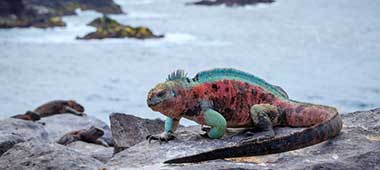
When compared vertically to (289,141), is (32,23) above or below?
below

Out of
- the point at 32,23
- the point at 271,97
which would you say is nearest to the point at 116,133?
the point at 271,97

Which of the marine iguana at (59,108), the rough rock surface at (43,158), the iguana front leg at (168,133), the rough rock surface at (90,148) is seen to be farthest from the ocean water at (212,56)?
the iguana front leg at (168,133)

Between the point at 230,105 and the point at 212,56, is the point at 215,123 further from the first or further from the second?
the point at 212,56

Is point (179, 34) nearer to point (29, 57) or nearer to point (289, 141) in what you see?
point (29, 57)

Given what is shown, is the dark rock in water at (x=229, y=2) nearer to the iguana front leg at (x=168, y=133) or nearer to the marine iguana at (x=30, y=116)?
the marine iguana at (x=30, y=116)

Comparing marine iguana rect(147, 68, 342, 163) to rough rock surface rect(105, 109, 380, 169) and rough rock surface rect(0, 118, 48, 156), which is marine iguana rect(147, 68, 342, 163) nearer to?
rough rock surface rect(105, 109, 380, 169)

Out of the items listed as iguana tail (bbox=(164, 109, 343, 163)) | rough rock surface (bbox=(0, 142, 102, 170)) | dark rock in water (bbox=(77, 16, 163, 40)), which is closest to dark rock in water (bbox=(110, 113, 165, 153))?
rough rock surface (bbox=(0, 142, 102, 170))

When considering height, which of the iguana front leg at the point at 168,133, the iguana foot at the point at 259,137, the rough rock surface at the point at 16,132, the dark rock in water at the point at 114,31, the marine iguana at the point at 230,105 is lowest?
the rough rock surface at the point at 16,132
